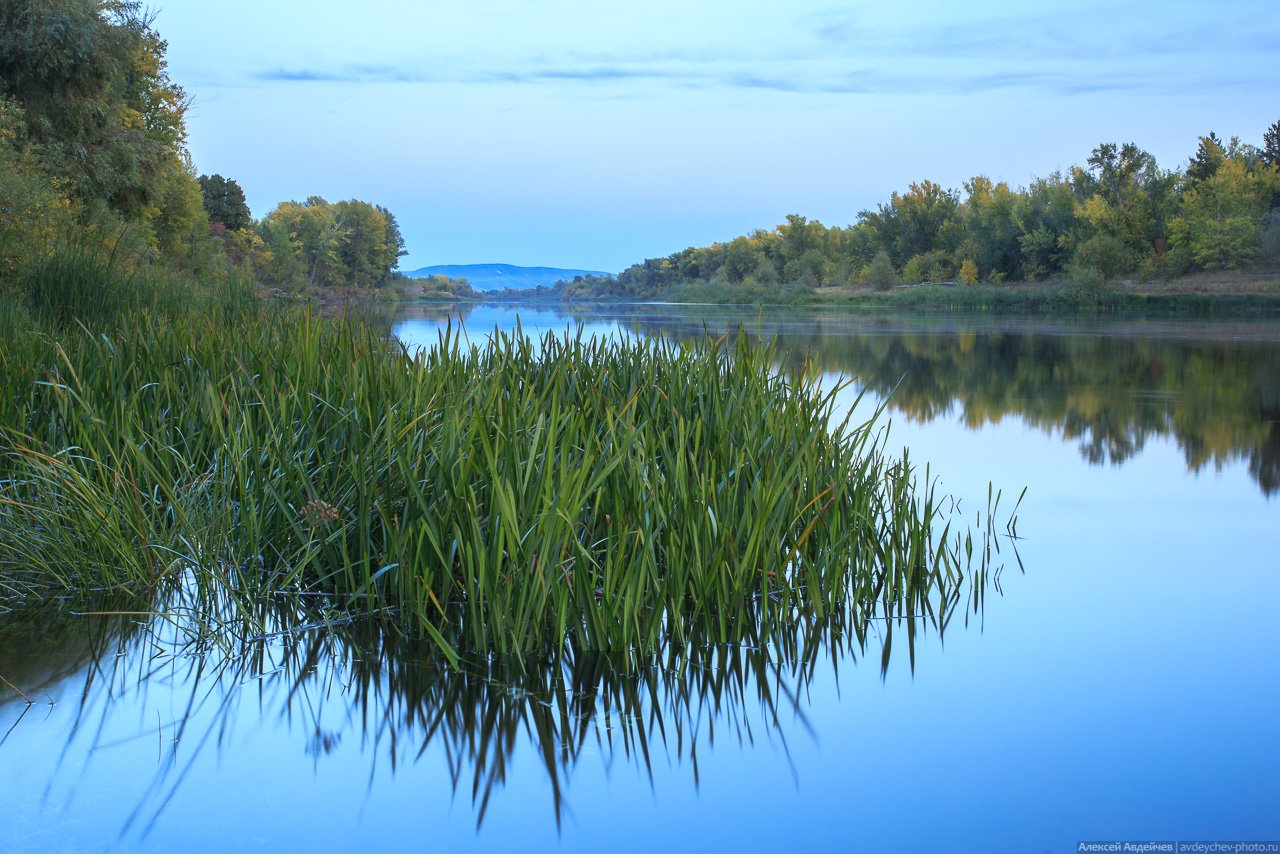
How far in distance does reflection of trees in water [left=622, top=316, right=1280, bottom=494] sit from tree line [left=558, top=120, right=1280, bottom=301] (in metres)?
25.2

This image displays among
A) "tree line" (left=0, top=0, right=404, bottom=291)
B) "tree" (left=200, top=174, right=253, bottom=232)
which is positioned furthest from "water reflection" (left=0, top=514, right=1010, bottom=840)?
"tree" (left=200, top=174, right=253, bottom=232)

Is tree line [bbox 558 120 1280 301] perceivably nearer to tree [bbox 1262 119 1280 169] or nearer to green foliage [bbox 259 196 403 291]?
tree [bbox 1262 119 1280 169]

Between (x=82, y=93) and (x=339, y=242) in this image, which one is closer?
(x=82, y=93)

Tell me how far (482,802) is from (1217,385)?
15292 mm

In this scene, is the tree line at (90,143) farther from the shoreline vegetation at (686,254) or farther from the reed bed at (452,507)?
the reed bed at (452,507)

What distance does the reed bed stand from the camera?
3439 mm

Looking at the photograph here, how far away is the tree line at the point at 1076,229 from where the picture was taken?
2005 inches

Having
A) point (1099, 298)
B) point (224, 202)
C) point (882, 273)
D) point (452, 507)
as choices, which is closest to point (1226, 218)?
point (1099, 298)

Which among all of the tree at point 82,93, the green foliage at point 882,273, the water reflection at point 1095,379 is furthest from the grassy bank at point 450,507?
the green foliage at point 882,273

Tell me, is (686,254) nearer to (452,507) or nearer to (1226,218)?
(1226,218)

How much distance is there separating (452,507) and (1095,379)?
15.5 m

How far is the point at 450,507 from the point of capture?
3537 mm

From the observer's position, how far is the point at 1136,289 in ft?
170

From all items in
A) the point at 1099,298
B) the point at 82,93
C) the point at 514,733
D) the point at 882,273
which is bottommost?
the point at 514,733
